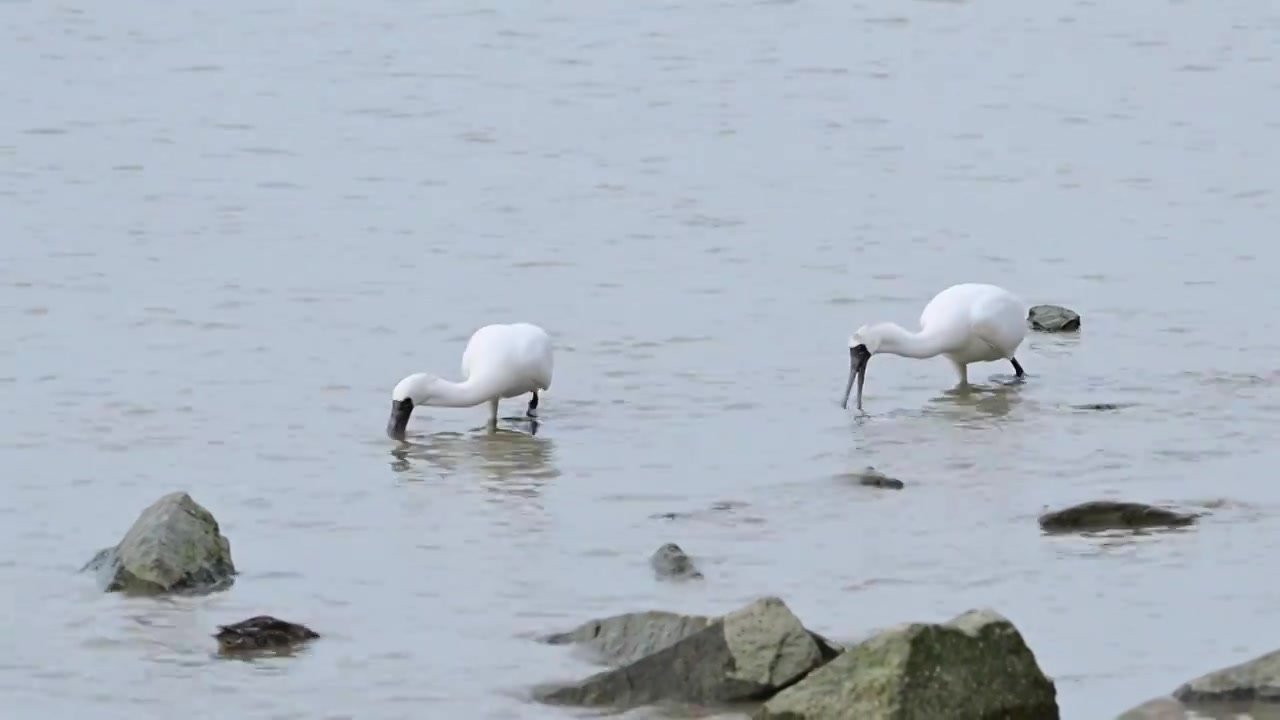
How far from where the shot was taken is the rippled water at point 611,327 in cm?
971

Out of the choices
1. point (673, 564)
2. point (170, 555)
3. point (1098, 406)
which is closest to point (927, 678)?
point (673, 564)

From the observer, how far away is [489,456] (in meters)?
13.0

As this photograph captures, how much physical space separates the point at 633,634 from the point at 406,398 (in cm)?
456

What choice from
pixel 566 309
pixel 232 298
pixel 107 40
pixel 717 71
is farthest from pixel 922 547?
pixel 107 40

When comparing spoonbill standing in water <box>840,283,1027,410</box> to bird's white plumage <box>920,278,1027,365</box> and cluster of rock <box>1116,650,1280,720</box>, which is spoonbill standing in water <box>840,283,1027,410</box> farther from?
cluster of rock <box>1116,650,1280,720</box>

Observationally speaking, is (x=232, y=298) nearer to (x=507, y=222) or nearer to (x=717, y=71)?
(x=507, y=222)

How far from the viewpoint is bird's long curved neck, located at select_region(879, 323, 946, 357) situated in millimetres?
14234

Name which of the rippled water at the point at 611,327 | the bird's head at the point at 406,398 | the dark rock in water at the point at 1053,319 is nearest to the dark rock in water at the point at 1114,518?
the rippled water at the point at 611,327

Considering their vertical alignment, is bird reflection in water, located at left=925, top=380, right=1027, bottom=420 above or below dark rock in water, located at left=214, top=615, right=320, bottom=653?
above

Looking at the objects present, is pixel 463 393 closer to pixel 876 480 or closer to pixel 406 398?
pixel 406 398

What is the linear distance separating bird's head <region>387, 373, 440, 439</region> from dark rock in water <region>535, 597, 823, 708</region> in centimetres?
509

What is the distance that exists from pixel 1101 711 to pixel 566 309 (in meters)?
8.95

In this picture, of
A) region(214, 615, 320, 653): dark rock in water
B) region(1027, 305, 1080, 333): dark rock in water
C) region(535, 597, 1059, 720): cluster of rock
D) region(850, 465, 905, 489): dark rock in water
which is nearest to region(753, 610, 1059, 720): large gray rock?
region(535, 597, 1059, 720): cluster of rock

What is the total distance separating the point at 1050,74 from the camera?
28.3 metres
